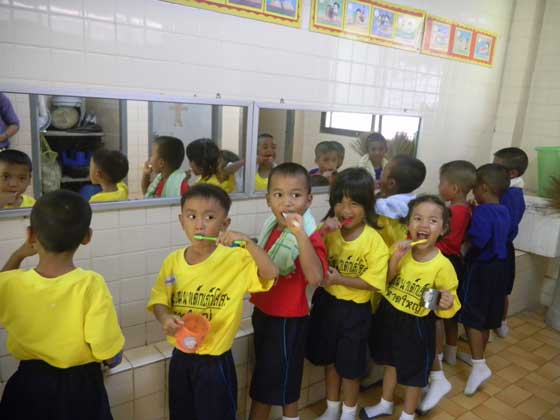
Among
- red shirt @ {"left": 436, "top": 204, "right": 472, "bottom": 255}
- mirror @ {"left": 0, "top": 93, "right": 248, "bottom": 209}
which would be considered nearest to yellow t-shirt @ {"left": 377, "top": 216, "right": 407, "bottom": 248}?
red shirt @ {"left": 436, "top": 204, "right": 472, "bottom": 255}

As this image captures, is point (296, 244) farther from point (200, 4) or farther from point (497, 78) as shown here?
point (497, 78)

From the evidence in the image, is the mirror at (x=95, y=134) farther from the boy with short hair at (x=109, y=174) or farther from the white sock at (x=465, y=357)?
the white sock at (x=465, y=357)

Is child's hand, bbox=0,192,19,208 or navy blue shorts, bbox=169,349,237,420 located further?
child's hand, bbox=0,192,19,208

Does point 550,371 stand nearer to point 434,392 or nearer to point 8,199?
point 434,392

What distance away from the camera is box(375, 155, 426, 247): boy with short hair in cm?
214

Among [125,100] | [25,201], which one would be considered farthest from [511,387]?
[25,201]

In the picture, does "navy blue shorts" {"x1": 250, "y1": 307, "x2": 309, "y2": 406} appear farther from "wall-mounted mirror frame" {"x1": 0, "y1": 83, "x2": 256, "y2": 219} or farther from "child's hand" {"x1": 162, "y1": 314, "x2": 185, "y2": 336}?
"wall-mounted mirror frame" {"x1": 0, "y1": 83, "x2": 256, "y2": 219}

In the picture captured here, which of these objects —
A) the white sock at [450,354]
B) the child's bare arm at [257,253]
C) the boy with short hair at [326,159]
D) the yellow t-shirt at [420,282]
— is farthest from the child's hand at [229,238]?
the white sock at [450,354]

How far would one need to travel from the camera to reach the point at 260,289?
4.88 feet

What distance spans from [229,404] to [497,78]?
3.46 metres

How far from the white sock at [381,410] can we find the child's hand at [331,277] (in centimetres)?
75

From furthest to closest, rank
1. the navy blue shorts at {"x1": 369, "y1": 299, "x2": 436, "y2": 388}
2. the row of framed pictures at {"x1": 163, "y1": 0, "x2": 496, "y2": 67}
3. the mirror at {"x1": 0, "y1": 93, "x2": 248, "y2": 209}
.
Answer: the row of framed pictures at {"x1": 163, "y1": 0, "x2": 496, "y2": 67} < the navy blue shorts at {"x1": 369, "y1": 299, "x2": 436, "y2": 388} < the mirror at {"x1": 0, "y1": 93, "x2": 248, "y2": 209}

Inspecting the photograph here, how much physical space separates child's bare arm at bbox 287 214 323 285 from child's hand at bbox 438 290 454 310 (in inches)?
25.3

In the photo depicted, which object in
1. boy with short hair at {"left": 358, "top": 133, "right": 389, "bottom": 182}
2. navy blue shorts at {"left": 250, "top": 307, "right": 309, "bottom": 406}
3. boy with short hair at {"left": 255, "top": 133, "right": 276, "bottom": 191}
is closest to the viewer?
navy blue shorts at {"left": 250, "top": 307, "right": 309, "bottom": 406}
